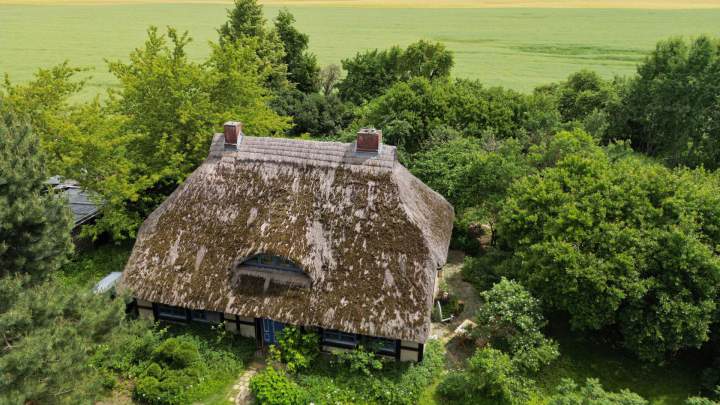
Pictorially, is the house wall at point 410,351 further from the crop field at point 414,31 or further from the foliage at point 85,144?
the crop field at point 414,31

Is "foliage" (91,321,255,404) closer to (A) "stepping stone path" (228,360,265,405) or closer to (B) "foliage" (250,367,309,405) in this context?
(A) "stepping stone path" (228,360,265,405)

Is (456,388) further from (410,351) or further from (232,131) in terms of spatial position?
(232,131)

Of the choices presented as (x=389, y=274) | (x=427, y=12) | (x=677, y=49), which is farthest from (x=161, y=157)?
(x=427, y=12)

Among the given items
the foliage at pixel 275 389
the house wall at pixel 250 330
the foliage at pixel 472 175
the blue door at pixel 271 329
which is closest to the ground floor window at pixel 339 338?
the house wall at pixel 250 330

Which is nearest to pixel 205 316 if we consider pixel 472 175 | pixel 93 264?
pixel 93 264

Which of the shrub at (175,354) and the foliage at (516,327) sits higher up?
the foliage at (516,327)

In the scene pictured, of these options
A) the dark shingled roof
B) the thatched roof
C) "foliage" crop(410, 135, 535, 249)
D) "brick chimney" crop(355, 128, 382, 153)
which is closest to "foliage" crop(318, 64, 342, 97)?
"foliage" crop(410, 135, 535, 249)
